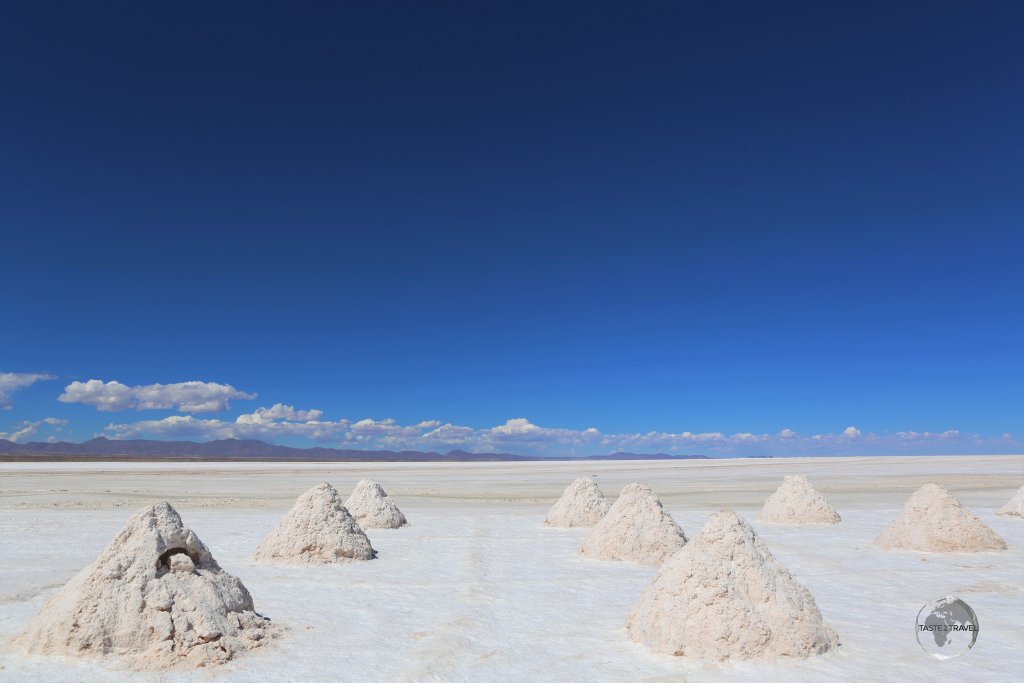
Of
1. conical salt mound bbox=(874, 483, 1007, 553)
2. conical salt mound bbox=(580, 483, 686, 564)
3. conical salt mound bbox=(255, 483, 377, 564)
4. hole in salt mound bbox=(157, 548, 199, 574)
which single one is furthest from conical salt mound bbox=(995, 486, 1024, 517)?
hole in salt mound bbox=(157, 548, 199, 574)

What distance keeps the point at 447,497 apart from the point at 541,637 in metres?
18.4

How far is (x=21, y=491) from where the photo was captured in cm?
2645

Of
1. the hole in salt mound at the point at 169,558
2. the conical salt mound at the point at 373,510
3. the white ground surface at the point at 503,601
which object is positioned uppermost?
the hole in salt mound at the point at 169,558

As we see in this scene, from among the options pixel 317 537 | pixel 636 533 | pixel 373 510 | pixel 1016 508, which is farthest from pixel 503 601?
pixel 1016 508

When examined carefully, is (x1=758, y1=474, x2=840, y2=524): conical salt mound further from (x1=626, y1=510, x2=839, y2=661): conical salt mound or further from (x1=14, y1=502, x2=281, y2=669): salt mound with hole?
(x1=14, y1=502, x2=281, y2=669): salt mound with hole

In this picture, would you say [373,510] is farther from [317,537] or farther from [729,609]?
[729,609]

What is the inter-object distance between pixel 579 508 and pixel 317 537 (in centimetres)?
631

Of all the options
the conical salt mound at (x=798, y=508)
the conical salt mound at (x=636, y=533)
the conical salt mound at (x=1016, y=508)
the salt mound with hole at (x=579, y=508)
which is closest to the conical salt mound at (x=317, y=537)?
the conical salt mound at (x=636, y=533)

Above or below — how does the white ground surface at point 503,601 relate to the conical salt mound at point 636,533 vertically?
below

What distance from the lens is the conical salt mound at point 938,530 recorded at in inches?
436

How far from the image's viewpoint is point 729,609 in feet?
18.7

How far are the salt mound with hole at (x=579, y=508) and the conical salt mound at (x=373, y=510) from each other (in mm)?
3342

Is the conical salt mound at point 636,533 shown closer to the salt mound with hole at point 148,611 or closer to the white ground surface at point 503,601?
the white ground surface at point 503,601

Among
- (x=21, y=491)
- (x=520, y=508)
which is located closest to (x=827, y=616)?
(x=520, y=508)
